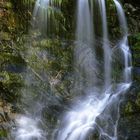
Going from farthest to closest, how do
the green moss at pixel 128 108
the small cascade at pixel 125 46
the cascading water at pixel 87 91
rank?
the small cascade at pixel 125 46 → the green moss at pixel 128 108 → the cascading water at pixel 87 91

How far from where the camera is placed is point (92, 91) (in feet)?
33.7

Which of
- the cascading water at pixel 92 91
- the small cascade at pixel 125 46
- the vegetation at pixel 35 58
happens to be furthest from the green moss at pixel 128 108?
the small cascade at pixel 125 46

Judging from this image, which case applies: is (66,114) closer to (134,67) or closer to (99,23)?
(134,67)

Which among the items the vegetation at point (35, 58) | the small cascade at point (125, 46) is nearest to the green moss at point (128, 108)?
the vegetation at point (35, 58)

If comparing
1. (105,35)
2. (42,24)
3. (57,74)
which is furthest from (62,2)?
(57,74)

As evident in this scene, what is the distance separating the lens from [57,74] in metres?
10.1

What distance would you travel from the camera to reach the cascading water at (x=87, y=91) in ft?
28.5

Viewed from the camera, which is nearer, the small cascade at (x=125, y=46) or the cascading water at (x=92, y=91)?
the cascading water at (x=92, y=91)

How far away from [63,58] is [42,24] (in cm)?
126

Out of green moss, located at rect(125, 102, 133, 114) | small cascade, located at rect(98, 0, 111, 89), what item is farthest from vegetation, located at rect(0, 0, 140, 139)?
small cascade, located at rect(98, 0, 111, 89)

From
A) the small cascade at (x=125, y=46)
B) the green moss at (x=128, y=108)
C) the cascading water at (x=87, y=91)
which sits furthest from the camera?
the small cascade at (x=125, y=46)

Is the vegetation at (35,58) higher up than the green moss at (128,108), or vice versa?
the vegetation at (35,58)

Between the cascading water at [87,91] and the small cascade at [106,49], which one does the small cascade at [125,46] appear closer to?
the cascading water at [87,91]

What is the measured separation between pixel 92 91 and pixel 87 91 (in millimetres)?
159
